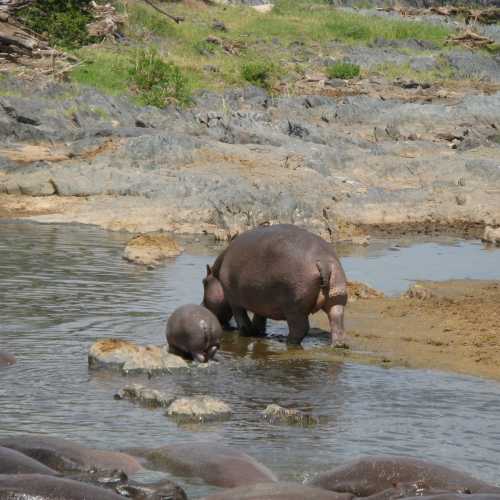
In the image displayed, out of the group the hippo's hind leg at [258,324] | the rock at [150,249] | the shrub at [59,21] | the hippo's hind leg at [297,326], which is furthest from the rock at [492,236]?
the shrub at [59,21]

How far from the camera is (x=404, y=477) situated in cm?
595

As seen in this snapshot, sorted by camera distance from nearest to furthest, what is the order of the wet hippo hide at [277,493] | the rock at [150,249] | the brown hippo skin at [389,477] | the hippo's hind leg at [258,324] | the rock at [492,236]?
the wet hippo hide at [277,493], the brown hippo skin at [389,477], the hippo's hind leg at [258,324], the rock at [150,249], the rock at [492,236]

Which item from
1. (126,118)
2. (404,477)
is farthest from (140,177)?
(404,477)

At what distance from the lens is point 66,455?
6117mm

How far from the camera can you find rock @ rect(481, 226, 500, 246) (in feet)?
59.6

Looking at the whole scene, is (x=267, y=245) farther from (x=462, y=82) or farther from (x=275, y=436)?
(x=462, y=82)

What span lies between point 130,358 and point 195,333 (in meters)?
0.61

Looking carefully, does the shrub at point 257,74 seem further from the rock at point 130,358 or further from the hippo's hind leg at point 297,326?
the rock at point 130,358

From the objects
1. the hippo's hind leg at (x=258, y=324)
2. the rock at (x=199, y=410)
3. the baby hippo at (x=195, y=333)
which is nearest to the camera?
the rock at (x=199, y=410)

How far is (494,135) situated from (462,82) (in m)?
13.1

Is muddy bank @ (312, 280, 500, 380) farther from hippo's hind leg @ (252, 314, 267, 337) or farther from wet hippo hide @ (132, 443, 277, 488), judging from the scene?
wet hippo hide @ (132, 443, 277, 488)

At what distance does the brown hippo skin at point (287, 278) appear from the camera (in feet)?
32.6

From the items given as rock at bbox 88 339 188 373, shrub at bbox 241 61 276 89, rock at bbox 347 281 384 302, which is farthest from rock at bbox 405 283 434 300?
shrub at bbox 241 61 276 89

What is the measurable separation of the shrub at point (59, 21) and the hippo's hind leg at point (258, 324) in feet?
76.6
